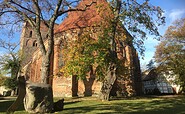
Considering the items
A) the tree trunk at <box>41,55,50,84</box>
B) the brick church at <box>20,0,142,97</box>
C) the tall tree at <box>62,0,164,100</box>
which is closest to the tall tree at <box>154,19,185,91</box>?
the brick church at <box>20,0,142,97</box>

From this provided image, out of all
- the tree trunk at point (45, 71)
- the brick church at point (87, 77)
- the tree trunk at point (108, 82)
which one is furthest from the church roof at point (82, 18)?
the tree trunk at point (45, 71)

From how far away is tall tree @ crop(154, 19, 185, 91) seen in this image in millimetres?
24141

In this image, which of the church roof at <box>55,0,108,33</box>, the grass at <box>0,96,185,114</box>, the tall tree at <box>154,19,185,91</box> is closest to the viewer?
the grass at <box>0,96,185,114</box>

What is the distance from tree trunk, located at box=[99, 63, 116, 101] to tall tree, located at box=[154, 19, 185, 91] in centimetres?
1281

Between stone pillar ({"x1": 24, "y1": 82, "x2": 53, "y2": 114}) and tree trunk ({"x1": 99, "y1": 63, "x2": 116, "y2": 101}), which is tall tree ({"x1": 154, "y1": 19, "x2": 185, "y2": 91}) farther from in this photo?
stone pillar ({"x1": 24, "y1": 82, "x2": 53, "y2": 114})

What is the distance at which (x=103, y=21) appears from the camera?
1475cm

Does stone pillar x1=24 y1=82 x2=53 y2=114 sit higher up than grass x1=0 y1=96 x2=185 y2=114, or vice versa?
stone pillar x1=24 y1=82 x2=53 y2=114

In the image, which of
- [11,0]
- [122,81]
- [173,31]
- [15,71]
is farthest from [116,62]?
[15,71]

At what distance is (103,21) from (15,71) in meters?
22.7

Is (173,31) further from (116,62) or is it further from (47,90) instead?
(47,90)

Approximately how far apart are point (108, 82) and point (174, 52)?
1419 cm

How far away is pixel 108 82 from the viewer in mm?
15367

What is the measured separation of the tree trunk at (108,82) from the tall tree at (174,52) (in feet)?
42.0

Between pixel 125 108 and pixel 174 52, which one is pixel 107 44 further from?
pixel 174 52
